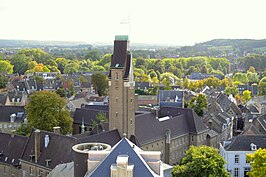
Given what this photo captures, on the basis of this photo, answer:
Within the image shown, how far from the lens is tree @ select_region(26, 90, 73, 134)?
70.2 meters

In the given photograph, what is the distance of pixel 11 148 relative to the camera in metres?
58.4

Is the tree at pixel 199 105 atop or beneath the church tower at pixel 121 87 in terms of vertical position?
beneath

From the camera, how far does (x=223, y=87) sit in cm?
15175

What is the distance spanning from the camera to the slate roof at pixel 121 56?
57.2 metres

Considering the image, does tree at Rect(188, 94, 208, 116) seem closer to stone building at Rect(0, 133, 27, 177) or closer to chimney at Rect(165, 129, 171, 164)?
chimney at Rect(165, 129, 171, 164)

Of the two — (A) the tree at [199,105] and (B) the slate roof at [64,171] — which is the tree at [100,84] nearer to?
(A) the tree at [199,105]

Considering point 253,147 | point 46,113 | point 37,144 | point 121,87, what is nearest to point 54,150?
point 37,144

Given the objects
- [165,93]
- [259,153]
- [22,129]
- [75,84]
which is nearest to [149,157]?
[259,153]

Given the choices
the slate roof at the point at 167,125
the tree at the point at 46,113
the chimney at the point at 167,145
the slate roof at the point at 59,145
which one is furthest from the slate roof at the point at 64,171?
the tree at the point at 46,113

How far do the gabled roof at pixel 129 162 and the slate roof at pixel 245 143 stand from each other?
1166 inches

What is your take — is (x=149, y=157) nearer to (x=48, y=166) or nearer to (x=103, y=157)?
(x=103, y=157)

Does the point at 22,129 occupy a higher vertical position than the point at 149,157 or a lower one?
lower

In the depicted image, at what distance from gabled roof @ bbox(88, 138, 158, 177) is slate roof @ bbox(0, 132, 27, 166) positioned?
28.2m

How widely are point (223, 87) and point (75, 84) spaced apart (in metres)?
51.5
